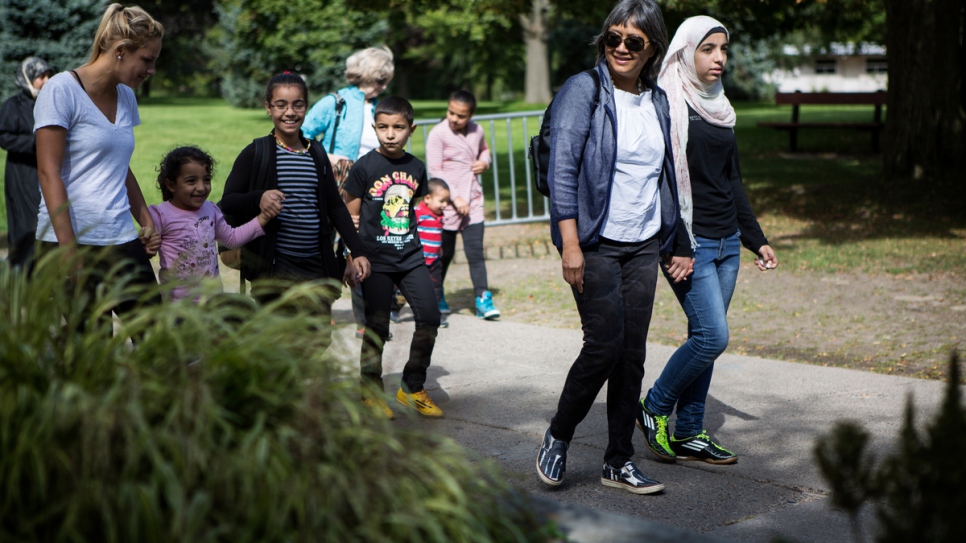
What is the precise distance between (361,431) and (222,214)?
2768mm

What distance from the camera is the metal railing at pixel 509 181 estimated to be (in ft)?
38.6

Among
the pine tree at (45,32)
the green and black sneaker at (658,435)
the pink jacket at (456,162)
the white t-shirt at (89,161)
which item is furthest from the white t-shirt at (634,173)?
the pine tree at (45,32)

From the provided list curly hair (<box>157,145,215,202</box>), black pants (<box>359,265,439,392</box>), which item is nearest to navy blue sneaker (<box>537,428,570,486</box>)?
black pants (<box>359,265,439,392</box>)

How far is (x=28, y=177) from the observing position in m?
7.02

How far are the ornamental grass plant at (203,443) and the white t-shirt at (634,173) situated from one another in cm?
166

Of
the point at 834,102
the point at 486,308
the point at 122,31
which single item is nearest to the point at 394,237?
the point at 122,31

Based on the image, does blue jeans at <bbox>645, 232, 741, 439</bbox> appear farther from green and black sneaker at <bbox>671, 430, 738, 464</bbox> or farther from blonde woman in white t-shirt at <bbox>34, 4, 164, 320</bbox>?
blonde woman in white t-shirt at <bbox>34, 4, 164, 320</bbox>

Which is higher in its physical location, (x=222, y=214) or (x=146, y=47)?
(x=146, y=47)

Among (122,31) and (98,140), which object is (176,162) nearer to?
(98,140)

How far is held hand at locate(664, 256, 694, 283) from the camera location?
14.2ft

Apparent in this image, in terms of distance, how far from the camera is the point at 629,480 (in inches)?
166

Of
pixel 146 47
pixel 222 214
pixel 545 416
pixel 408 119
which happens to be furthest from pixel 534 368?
pixel 146 47

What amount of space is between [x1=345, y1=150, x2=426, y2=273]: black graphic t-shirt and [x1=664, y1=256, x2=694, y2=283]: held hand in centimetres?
155

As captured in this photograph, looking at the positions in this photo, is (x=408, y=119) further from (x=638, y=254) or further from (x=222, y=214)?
(x=638, y=254)
